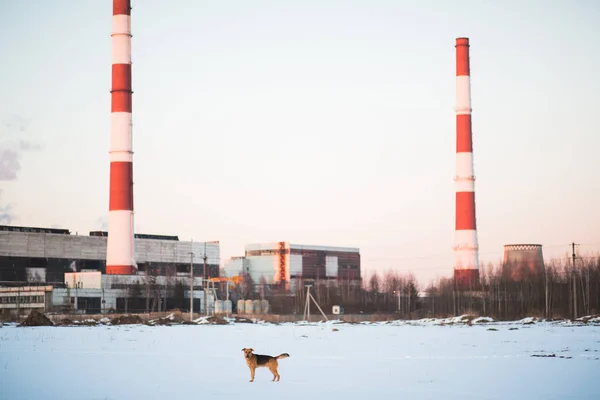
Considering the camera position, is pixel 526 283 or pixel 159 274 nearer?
pixel 526 283

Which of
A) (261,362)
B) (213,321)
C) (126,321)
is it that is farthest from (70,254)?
(261,362)

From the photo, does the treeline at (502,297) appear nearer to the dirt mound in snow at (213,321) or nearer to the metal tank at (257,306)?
the metal tank at (257,306)

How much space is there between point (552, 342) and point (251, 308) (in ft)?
142

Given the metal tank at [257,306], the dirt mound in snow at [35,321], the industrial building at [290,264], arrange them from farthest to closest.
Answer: the industrial building at [290,264] < the metal tank at [257,306] < the dirt mound in snow at [35,321]

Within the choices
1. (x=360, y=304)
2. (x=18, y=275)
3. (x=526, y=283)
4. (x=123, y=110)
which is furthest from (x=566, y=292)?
(x=18, y=275)

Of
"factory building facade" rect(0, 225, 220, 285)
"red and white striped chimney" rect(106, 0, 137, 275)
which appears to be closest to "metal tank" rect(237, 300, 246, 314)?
"factory building facade" rect(0, 225, 220, 285)

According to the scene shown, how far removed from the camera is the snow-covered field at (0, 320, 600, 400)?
11.6 m

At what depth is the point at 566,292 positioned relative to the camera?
54000 mm

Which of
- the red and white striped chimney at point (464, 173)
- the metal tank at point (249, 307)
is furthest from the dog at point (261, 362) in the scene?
the metal tank at point (249, 307)

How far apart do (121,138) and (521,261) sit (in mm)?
29845

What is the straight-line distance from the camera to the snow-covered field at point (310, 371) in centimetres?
1162

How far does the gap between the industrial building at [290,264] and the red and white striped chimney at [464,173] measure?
30.0 m

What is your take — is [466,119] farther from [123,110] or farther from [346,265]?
[346,265]

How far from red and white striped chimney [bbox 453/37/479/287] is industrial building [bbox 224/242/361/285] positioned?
1183 inches
